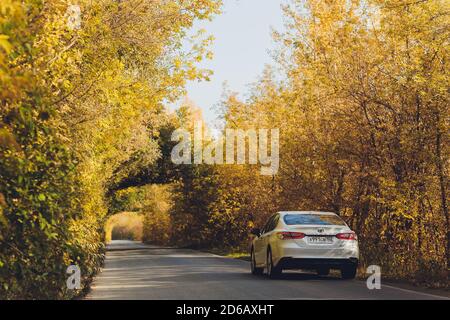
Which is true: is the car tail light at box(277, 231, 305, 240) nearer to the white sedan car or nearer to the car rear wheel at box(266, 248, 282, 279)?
the white sedan car

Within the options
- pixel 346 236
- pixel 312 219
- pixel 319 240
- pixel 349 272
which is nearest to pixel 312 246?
pixel 319 240

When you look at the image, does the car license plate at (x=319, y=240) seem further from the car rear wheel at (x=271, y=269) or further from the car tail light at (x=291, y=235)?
the car rear wheel at (x=271, y=269)

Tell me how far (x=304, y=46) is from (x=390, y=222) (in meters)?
6.86

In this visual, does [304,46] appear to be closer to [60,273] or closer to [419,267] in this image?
[419,267]

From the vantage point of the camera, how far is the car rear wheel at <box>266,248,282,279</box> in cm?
1781

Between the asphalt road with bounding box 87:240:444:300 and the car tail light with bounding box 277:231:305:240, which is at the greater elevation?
the car tail light with bounding box 277:231:305:240

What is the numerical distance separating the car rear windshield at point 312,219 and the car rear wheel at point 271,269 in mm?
958

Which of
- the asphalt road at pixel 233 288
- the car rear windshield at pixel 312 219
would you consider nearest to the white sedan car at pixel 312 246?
the car rear windshield at pixel 312 219

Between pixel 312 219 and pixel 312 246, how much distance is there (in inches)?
44.2

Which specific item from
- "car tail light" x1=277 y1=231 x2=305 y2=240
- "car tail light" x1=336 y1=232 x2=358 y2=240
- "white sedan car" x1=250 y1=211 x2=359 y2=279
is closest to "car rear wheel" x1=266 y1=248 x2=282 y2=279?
"white sedan car" x1=250 y1=211 x2=359 y2=279

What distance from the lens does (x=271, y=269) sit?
18.1 m

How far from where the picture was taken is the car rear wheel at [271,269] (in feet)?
58.4

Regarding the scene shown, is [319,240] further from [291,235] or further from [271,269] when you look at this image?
[271,269]

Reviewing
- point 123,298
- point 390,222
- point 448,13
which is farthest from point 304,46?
point 123,298
